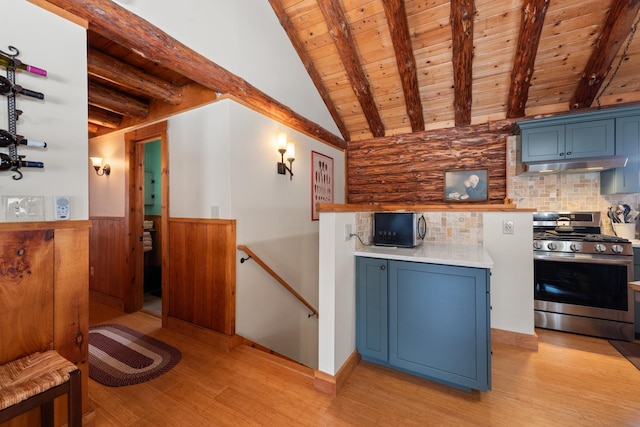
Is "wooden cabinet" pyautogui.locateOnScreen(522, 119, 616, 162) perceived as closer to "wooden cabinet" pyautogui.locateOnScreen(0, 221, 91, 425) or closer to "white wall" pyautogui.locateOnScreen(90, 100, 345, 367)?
"white wall" pyautogui.locateOnScreen(90, 100, 345, 367)

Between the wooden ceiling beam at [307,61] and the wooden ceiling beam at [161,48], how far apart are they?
36.9 inches

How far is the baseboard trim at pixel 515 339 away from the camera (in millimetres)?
2396

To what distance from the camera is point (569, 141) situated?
9.73 ft

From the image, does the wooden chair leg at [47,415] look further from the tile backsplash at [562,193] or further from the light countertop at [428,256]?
the tile backsplash at [562,193]

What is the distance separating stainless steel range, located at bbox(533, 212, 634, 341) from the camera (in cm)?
252

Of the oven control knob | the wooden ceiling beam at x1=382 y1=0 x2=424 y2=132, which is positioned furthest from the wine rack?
the oven control knob

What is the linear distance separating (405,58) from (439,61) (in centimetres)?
46

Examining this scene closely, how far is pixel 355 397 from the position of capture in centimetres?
175

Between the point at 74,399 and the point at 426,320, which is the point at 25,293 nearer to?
the point at 74,399

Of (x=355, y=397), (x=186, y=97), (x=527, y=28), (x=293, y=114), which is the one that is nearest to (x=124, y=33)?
(x=186, y=97)

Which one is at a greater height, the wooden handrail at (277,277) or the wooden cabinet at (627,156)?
the wooden cabinet at (627,156)

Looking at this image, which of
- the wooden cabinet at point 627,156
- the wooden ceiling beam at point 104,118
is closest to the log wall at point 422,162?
the wooden cabinet at point 627,156

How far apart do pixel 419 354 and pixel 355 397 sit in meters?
0.53

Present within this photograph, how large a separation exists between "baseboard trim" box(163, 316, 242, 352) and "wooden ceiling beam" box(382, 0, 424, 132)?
3491 millimetres
